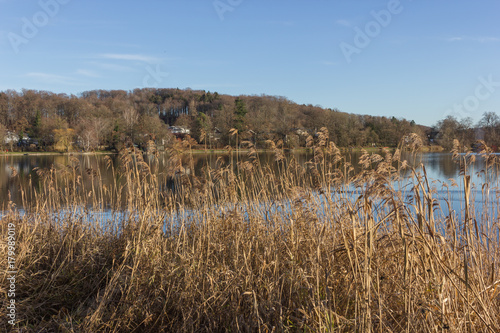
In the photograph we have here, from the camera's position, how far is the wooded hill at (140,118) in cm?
3156

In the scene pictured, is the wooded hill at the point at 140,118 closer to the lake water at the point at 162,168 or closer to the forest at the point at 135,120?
the forest at the point at 135,120

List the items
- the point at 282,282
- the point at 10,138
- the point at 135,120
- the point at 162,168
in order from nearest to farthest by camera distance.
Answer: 1. the point at 282,282
2. the point at 162,168
3. the point at 135,120
4. the point at 10,138

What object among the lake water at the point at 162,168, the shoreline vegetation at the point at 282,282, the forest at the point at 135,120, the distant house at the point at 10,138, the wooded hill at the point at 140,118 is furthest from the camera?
the distant house at the point at 10,138

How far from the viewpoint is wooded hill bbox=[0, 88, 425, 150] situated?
31562 millimetres

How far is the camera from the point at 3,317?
308 centimetres

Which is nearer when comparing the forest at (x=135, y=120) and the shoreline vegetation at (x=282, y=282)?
the shoreline vegetation at (x=282, y=282)

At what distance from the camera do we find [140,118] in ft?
180

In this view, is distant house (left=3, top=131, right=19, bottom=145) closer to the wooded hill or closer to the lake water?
the wooded hill

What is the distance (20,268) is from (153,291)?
1.82 meters

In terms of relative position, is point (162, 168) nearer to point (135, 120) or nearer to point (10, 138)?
point (135, 120)

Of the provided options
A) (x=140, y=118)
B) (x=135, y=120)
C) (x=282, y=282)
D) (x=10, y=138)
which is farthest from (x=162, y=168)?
(x=10, y=138)

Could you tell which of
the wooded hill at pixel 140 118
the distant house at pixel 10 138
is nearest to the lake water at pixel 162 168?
Answer: the wooded hill at pixel 140 118

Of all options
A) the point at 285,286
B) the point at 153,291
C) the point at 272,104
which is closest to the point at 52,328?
the point at 153,291

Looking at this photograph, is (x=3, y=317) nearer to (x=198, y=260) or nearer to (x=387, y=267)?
(x=198, y=260)
